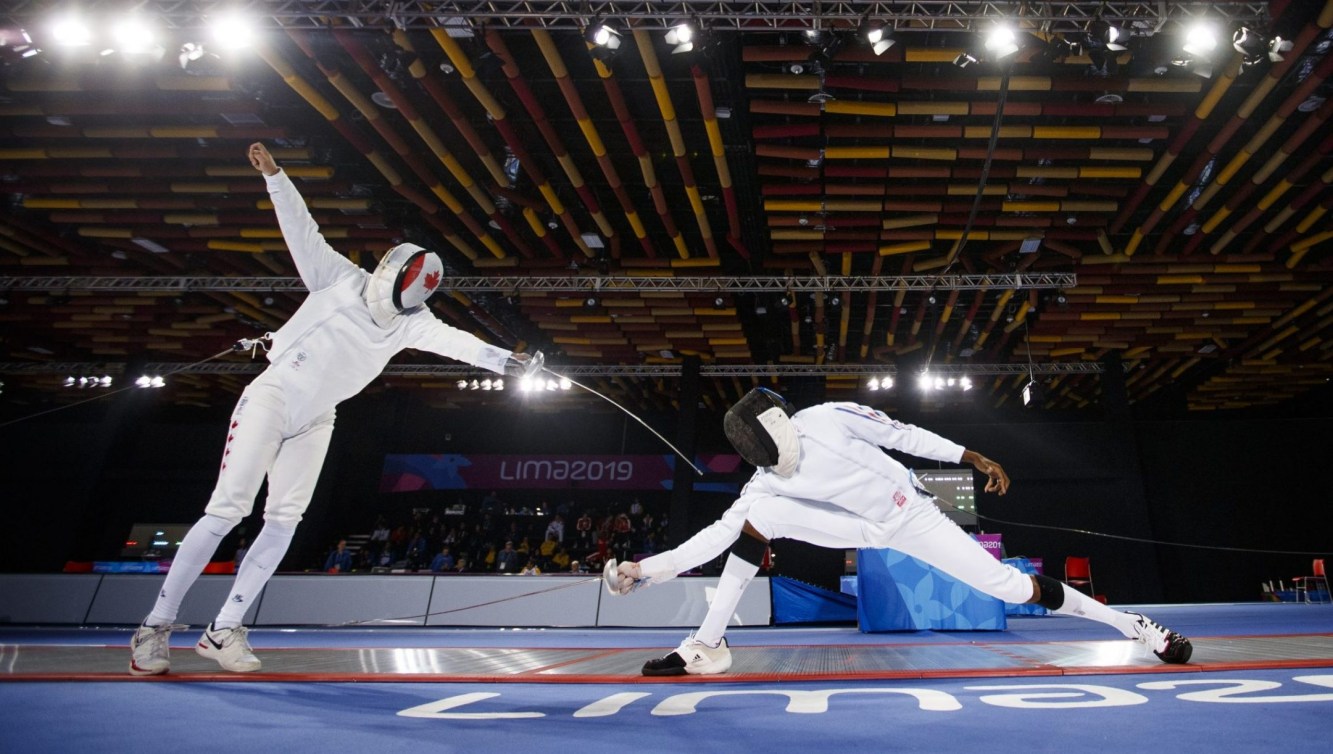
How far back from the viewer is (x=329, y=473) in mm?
12750

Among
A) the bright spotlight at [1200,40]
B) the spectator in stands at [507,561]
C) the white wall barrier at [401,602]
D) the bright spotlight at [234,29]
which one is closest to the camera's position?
the bright spotlight at [1200,40]

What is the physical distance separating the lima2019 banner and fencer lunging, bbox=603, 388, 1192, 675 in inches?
431

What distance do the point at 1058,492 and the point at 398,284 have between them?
1265 cm

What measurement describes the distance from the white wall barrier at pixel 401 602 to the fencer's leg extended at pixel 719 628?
3872 millimetres

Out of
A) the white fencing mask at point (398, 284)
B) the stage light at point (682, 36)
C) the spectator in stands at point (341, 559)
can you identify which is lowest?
the spectator in stands at point (341, 559)

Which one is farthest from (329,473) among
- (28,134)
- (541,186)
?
(541,186)

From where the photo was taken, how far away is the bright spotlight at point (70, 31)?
491 cm

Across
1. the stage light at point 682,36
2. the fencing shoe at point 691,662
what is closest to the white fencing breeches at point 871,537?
the fencing shoe at point 691,662

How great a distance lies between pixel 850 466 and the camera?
2.48 meters

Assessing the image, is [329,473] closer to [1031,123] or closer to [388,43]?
[388,43]

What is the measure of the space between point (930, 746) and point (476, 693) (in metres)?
1.33

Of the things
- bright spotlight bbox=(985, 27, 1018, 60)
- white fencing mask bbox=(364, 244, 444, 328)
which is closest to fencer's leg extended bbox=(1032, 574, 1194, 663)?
white fencing mask bbox=(364, 244, 444, 328)

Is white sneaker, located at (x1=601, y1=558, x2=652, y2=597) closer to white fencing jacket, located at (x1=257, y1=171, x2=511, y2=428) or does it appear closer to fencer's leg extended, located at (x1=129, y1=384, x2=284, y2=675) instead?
white fencing jacket, located at (x1=257, y1=171, x2=511, y2=428)

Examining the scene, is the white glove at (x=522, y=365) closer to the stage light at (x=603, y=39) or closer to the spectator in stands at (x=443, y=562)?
the stage light at (x=603, y=39)
